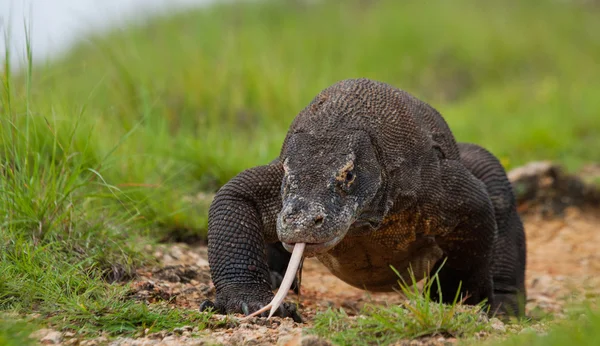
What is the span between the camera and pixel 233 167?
6.25 m

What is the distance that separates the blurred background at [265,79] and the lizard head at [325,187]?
4.89 feet

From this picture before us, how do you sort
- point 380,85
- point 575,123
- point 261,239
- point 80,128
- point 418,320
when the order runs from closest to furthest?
point 418,320
point 261,239
point 380,85
point 80,128
point 575,123

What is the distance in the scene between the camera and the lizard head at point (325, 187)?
3.16 meters

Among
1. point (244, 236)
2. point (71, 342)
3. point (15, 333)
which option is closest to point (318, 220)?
point (244, 236)

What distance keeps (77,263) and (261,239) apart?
889 millimetres

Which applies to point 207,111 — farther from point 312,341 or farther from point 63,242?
point 312,341

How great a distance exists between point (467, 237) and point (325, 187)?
1.29 meters

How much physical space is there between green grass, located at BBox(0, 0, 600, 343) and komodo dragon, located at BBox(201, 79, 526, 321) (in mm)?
400

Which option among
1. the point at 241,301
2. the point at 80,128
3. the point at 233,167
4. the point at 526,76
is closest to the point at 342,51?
the point at 526,76

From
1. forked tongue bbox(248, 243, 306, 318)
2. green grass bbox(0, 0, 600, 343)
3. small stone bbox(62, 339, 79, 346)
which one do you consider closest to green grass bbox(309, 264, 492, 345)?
green grass bbox(0, 0, 600, 343)

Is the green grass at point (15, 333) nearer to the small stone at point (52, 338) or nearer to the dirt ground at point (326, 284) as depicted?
the small stone at point (52, 338)

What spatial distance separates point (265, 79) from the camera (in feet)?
29.3

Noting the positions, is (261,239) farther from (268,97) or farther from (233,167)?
(268,97)

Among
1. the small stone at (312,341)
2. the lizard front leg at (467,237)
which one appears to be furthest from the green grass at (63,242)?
the lizard front leg at (467,237)
